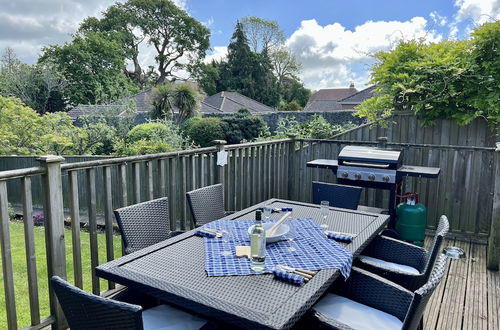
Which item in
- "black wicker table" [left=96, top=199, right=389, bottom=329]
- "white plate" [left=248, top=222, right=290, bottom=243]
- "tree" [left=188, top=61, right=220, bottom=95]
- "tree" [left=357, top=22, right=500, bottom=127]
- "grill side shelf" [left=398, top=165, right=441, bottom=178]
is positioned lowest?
"black wicker table" [left=96, top=199, right=389, bottom=329]

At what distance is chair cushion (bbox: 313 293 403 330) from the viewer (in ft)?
5.81

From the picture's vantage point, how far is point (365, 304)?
1.96 m

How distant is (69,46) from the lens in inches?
1027

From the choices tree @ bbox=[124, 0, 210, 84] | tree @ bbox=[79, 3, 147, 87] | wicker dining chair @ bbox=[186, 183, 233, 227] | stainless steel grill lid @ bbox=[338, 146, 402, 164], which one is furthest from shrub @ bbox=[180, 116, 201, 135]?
tree @ bbox=[124, 0, 210, 84]

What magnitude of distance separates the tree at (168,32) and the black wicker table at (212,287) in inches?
1293

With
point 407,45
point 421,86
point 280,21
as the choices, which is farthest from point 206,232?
point 280,21

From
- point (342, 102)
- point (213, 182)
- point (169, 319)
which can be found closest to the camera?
point (169, 319)

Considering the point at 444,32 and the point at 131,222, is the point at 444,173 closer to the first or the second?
the point at 444,32

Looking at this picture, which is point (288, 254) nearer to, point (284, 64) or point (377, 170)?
point (377, 170)

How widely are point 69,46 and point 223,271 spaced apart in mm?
29092

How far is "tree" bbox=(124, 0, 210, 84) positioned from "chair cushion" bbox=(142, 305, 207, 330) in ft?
108

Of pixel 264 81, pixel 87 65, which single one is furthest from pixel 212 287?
pixel 264 81

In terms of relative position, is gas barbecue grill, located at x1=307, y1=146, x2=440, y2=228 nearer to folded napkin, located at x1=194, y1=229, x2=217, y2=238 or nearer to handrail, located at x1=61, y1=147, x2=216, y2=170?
handrail, located at x1=61, y1=147, x2=216, y2=170

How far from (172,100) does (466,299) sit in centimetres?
→ 1332
